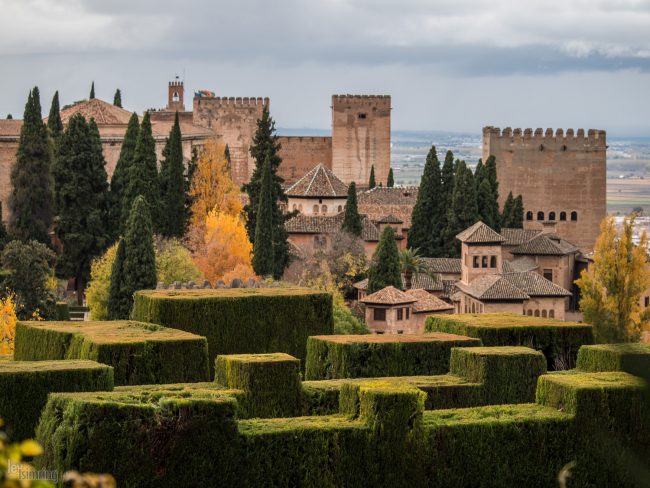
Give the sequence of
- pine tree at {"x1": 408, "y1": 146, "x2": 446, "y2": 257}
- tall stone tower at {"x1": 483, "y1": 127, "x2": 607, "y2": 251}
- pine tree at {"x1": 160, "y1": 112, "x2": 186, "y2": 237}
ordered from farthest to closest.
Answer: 1. tall stone tower at {"x1": 483, "y1": 127, "x2": 607, "y2": 251}
2. pine tree at {"x1": 408, "y1": 146, "x2": 446, "y2": 257}
3. pine tree at {"x1": 160, "y1": 112, "x2": 186, "y2": 237}

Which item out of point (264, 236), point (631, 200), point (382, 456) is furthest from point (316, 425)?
point (631, 200)

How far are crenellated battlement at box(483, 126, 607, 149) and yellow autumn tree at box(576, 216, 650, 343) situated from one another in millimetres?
24692

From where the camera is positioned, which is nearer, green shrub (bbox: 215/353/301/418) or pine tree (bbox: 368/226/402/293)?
green shrub (bbox: 215/353/301/418)

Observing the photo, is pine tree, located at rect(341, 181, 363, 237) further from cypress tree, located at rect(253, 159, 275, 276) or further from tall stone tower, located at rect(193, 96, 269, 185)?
tall stone tower, located at rect(193, 96, 269, 185)

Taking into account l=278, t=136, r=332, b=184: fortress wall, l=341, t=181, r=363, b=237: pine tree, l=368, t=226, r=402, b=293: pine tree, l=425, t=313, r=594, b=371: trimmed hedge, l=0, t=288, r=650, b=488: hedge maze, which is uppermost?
l=278, t=136, r=332, b=184: fortress wall

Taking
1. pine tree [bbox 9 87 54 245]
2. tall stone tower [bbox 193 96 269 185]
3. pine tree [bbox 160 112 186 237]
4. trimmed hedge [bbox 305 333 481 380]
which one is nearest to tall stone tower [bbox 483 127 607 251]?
tall stone tower [bbox 193 96 269 185]

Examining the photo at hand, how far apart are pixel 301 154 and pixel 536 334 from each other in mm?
64255

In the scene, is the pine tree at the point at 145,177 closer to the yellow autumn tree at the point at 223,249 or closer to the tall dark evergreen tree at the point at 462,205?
the yellow autumn tree at the point at 223,249

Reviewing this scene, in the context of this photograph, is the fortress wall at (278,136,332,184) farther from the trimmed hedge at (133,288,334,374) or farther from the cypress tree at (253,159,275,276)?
the trimmed hedge at (133,288,334,374)

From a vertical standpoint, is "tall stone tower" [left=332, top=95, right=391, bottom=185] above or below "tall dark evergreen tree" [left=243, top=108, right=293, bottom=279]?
above

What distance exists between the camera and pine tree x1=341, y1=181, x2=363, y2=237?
58.3 m

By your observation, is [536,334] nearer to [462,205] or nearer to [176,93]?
[462,205]

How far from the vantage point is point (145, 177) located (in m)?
48.2

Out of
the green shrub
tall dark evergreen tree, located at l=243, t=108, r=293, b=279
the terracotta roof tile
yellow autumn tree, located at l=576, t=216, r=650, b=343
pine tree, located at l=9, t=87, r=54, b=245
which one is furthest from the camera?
the terracotta roof tile
